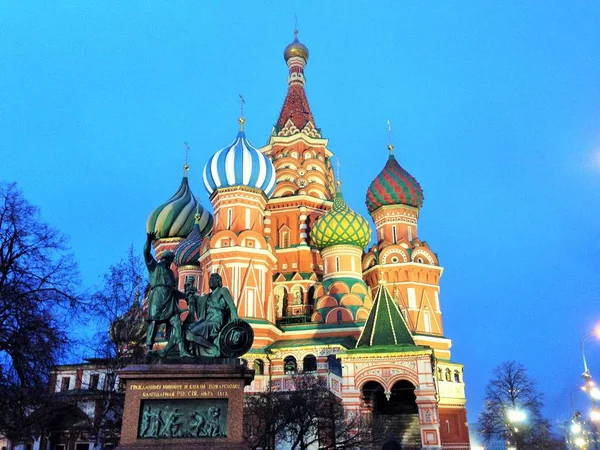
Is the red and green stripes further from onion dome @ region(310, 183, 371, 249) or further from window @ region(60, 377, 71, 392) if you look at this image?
window @ region(60, 377, 71, 392)

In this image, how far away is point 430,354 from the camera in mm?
23125

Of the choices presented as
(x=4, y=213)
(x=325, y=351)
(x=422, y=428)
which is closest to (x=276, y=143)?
(x=325, y=351)

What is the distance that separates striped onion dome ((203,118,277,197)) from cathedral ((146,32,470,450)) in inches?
2.9

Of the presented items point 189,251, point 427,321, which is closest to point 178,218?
point 189,251

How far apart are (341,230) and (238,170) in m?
7.51

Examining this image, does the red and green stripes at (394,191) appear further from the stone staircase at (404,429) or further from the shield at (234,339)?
the shield at (234,339)

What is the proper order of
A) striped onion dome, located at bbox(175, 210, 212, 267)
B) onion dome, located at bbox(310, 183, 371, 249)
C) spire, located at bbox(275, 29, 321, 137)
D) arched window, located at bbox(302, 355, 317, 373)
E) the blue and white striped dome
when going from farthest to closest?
1. spire, located at bbox(275, 29, 321, 137)
2. striped onion dome, located at bbox(175, 210, 212, 267)
3. onion dome, located at bbox(310, 183, 371, 249)
4. the blue and white striped dome
5. arched window, located at bbox(302, 355, 317, 373)

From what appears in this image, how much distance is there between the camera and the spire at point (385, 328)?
24.5m

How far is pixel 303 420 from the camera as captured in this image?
18.2 m

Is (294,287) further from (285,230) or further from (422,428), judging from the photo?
(422,428)

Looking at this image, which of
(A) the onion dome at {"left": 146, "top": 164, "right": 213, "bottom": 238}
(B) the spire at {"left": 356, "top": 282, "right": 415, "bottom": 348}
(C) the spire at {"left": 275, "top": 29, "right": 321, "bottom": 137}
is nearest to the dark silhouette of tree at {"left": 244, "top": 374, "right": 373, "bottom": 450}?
(B) the spire at {"left": 356, "top": 282, "right": 415, "bottom": 348}

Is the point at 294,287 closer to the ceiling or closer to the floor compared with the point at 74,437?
closer to the ceiling

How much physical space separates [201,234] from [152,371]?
30.9 meters

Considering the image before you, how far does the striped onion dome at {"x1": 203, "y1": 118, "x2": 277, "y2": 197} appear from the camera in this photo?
34.4 metres
